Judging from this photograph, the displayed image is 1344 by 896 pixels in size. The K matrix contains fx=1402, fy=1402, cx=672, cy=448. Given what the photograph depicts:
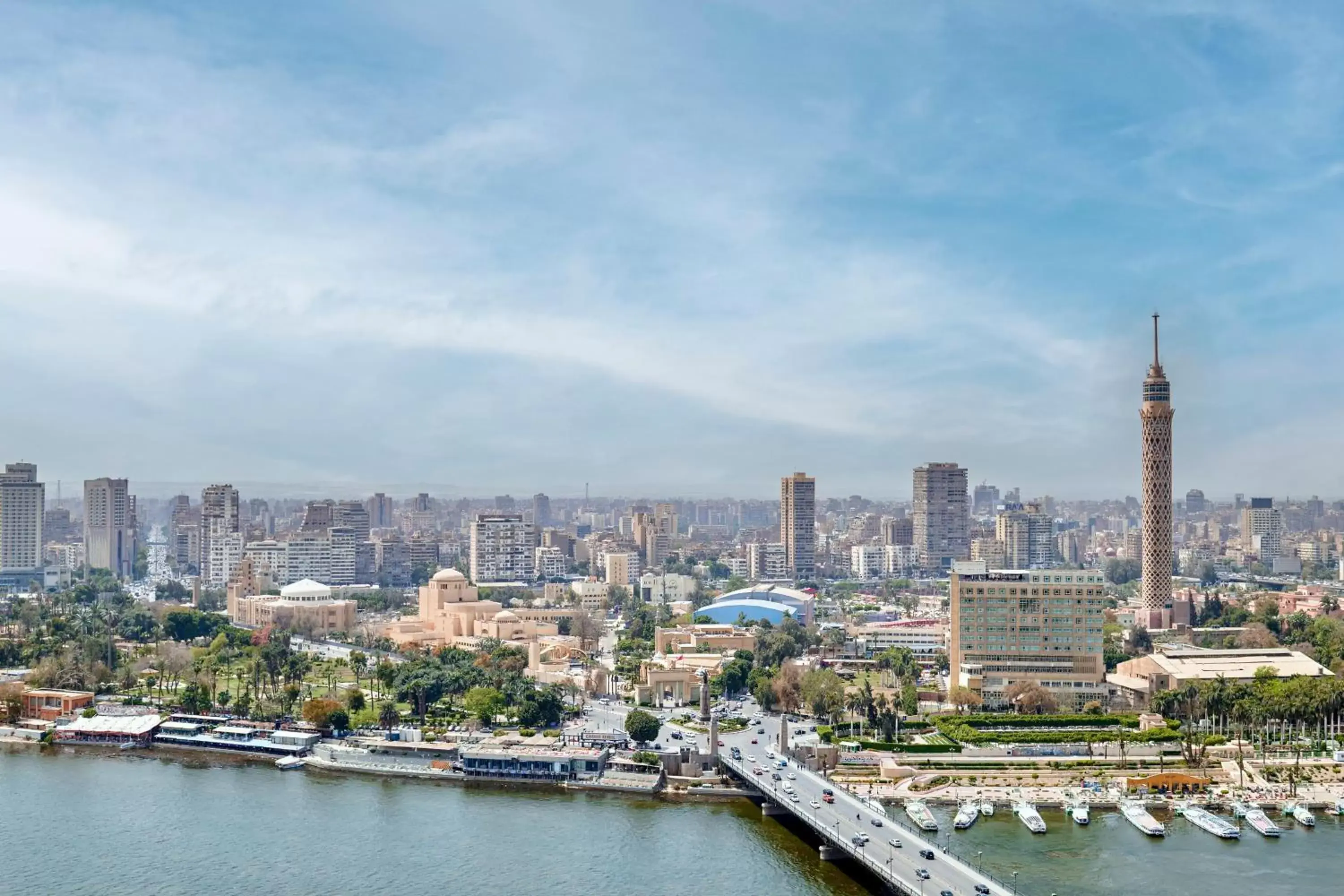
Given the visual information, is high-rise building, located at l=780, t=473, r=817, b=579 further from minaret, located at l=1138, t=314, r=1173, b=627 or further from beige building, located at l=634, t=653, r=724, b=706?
beige building, located at l=634, t=653, r=724, b=706

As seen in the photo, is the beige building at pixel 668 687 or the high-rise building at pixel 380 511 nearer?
the beige building at pixel 668 687

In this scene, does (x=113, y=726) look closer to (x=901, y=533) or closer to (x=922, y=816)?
(x=922, y=816)

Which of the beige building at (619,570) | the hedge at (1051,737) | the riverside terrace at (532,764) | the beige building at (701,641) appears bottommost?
the riverside terrace at (532,764)

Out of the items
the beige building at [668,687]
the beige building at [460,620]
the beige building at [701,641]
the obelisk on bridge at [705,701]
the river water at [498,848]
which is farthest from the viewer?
the beige building at [460,620]

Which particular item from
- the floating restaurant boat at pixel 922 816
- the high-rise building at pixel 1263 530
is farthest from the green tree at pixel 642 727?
the high-rise building at pixel 1263 530

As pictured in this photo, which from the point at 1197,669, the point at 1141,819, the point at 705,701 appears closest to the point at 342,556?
the point at 705,701

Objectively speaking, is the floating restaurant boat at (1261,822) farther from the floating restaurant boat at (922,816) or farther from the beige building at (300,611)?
the beige building at (300,611)

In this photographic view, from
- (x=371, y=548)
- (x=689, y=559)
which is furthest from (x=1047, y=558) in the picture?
(x=371, y=548)
